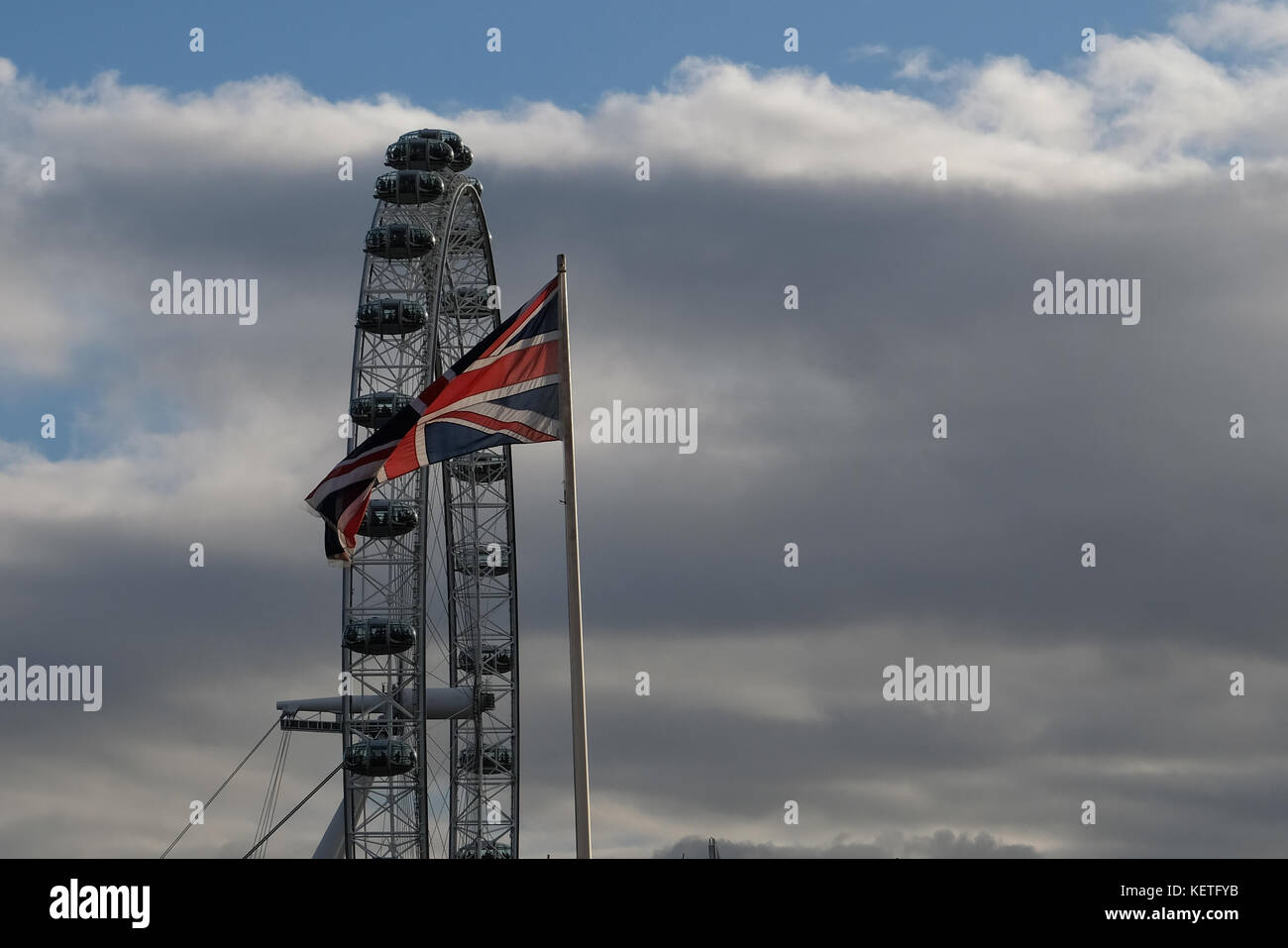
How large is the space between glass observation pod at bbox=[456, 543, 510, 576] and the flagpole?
56.4 metres

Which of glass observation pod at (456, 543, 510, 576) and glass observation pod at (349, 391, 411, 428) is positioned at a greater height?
glass observation pod at (349, 391, 411, 428)

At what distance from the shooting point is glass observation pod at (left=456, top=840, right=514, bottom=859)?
275 ft

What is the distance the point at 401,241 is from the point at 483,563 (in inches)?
575

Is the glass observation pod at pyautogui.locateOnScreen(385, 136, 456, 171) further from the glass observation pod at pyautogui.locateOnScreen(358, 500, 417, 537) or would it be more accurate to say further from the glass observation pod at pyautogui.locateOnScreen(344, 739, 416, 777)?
the glass observation pod at pyautogui.locateOnScreen(344, 739, 416, 777)

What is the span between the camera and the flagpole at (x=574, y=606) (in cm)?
2602

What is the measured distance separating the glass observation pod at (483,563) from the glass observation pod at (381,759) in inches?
421

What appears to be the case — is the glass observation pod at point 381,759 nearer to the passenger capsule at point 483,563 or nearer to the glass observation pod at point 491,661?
the glass observation pod at point 491,661

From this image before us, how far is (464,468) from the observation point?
3361 inches

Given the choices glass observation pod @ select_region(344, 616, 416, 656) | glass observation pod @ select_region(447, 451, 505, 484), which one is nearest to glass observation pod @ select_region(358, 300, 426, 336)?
glass observation pod @ select_region(447, 451, 505, 484)

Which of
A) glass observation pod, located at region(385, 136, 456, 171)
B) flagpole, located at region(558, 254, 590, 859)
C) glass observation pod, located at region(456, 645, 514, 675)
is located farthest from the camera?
glass observation pod, located at region(456, 645, 514, 675)
